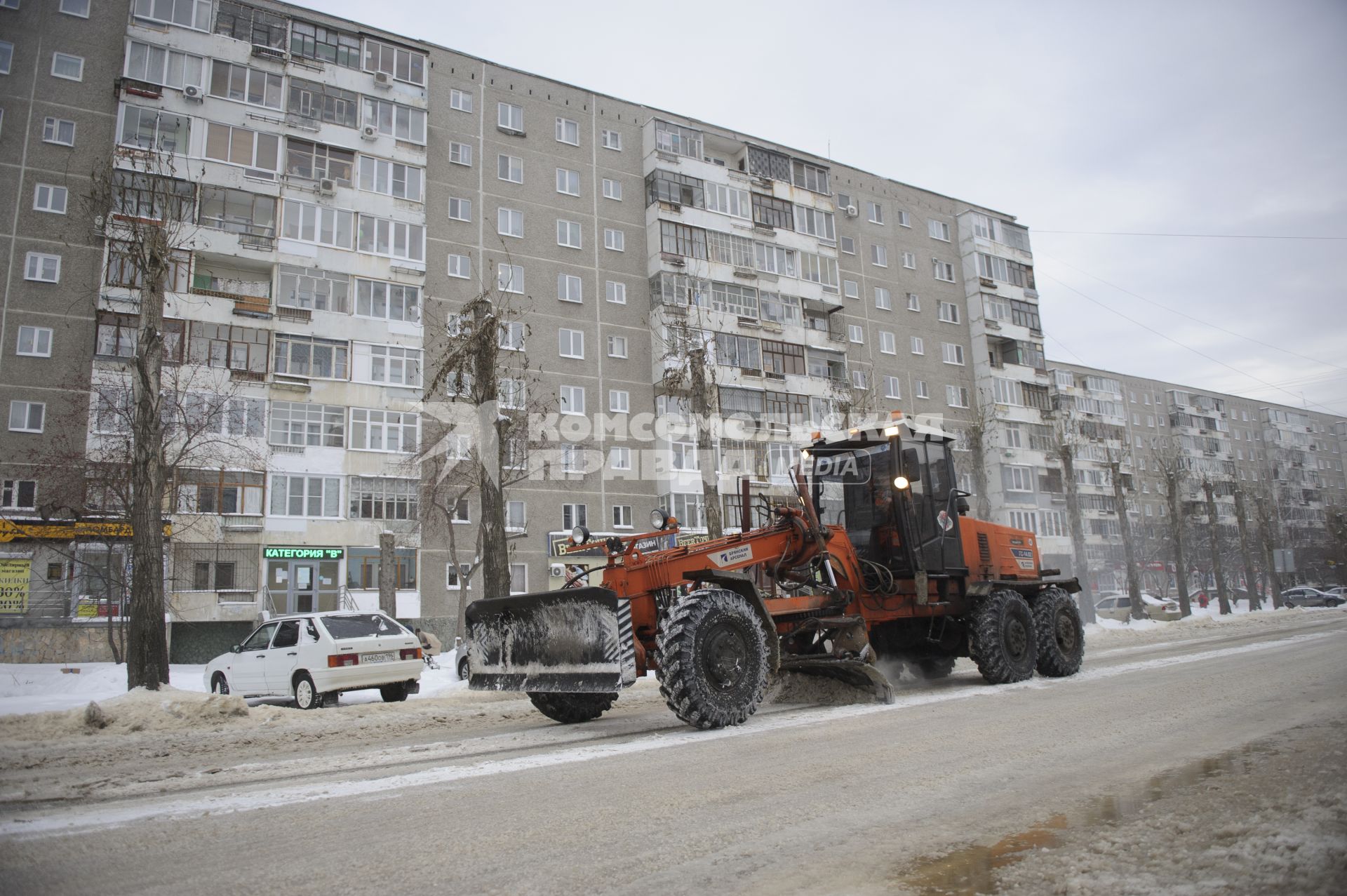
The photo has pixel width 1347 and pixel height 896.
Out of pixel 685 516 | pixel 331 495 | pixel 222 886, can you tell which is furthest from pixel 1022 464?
pixel 222 886

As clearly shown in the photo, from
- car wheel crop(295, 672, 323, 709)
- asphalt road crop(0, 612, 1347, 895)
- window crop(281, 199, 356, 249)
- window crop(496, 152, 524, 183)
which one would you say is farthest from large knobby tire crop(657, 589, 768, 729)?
window crop(496, 152, 524, 183)

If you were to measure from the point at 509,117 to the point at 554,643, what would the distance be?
3759 cm

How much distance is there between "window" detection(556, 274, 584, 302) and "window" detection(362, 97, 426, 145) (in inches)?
334

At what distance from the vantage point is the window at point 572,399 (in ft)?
130

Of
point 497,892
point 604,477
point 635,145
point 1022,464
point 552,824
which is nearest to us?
point 497,892

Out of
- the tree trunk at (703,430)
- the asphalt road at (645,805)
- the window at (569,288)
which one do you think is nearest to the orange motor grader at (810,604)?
the asphalt road at (645,805)

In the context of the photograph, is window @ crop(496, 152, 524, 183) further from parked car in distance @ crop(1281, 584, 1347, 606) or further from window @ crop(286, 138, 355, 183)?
parked car in distance @ crop(1281, 584, 1347, 606)

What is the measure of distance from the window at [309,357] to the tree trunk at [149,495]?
17.1 m

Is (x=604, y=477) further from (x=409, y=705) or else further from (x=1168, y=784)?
(x=1168, y=784)

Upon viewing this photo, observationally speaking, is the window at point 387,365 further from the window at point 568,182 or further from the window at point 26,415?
the window at point 568,182

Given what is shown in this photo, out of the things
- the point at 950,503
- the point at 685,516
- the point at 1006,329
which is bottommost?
the point at 950,503

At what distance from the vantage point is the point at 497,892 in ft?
11.8

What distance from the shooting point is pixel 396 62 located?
1462 inches

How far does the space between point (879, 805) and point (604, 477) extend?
35.2m
